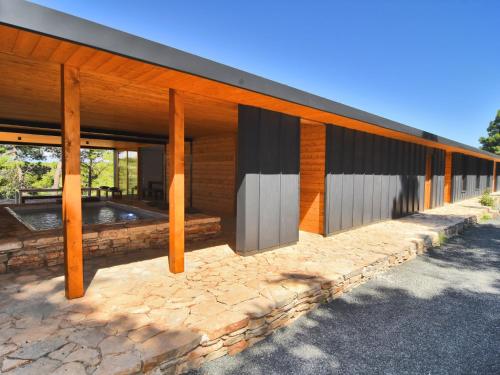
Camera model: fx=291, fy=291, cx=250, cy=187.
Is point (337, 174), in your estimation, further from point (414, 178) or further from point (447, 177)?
point (447, 177)

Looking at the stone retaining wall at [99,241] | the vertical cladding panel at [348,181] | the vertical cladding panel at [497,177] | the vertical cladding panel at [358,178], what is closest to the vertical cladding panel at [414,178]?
the vertical cladding panel at [358,178]

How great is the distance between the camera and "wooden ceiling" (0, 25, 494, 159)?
271cm

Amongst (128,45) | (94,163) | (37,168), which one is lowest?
(37,168)

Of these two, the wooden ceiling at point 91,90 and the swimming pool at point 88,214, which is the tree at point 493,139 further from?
the swimming pool at point 88,214

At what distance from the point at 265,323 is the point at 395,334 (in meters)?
1.48

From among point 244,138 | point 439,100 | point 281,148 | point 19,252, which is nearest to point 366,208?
point 281,148

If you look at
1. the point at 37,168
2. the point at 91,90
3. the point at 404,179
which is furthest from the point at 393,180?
the point at 37,168

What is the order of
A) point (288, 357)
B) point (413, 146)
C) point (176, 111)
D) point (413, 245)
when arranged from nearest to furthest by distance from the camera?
point (288, 357)
point (176, 111)
point (413, 245)
point (413, 146)

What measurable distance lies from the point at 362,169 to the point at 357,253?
307 centimetres

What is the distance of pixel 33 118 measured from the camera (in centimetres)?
707

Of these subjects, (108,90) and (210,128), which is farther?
(210,128)

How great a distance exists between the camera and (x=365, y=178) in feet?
26.1

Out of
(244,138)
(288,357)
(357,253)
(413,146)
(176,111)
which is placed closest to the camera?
(288,357)

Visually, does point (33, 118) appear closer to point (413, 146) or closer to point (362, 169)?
point (362, 169)
